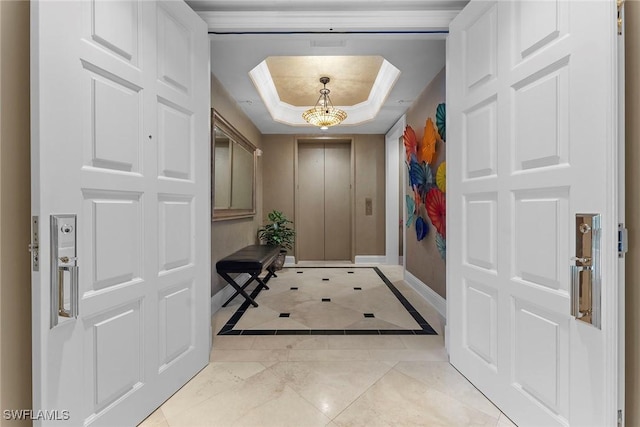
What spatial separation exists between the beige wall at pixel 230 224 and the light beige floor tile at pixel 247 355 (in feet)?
3.39

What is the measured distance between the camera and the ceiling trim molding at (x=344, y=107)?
Answer: 3403mm

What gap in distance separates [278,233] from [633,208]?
470 centimetres

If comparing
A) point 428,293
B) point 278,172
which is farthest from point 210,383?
point 278,172

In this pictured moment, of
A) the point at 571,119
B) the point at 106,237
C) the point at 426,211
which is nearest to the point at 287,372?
the point at 106,237

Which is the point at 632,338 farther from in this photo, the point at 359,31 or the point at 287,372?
the point at 359,31

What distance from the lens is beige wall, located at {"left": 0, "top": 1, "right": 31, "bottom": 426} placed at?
1.04 metres

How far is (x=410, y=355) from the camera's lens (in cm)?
209

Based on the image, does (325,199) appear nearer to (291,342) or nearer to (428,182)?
(428,182)

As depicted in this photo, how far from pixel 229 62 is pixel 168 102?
5.23ft

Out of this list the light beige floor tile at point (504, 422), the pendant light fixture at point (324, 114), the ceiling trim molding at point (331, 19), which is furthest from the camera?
the pendant light fixture at point (324, 114)

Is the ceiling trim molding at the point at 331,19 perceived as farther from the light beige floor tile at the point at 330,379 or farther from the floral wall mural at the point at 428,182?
the light beige floor tile at the point at 330,379

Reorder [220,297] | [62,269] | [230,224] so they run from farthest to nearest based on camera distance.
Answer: [230,224] < [220,297] < [62,269]

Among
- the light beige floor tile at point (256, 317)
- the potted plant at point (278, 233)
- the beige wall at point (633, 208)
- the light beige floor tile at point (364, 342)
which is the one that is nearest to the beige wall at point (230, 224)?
the potted plant at point (278, 233)

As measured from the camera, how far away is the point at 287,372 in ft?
6.16
